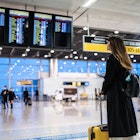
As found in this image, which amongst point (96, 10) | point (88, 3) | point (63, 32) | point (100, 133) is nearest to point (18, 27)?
point (63, 32)

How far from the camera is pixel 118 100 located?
7.71 feet

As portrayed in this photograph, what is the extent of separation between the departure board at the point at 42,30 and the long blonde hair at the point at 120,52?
4.04 metres

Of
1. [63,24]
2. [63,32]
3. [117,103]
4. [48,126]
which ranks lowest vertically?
[48,126]

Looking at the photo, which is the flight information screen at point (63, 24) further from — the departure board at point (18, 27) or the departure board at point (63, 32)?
the departure board at point (18, 27)

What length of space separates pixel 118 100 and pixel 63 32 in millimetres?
4518

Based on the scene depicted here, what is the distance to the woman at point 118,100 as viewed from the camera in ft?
7.66

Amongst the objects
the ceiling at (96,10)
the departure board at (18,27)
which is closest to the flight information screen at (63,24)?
the ceiling at (96,10)

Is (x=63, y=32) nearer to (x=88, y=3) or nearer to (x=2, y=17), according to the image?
(x=88, y=3)

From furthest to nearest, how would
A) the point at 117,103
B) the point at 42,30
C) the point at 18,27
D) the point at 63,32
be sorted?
the point at 63,32
the point at 42,30
the point at 18,27
the point at 117,103

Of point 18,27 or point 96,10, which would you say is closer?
point 18,27

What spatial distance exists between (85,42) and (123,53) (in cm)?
535

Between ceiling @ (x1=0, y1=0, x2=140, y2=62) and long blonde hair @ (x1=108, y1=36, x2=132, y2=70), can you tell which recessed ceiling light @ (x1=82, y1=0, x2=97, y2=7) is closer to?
ceiling @ (x1=0, y1=0, x2=140, y2=62)

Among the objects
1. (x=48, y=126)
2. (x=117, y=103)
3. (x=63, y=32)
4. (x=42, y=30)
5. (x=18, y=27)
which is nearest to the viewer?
(x=117, y=103)

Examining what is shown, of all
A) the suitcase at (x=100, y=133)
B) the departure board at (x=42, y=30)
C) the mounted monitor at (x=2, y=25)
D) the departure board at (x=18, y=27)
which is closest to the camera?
the suitcase at (x=100, y=133)
